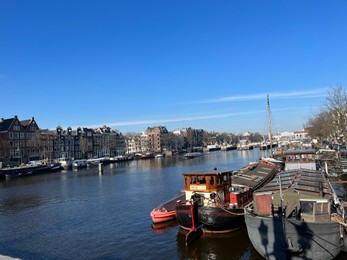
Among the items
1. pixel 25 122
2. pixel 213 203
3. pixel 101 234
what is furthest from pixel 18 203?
pixel 25 122

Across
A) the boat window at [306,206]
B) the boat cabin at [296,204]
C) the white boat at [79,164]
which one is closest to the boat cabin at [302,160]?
the boat cabin at [296,204]

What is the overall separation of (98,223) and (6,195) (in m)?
32.0

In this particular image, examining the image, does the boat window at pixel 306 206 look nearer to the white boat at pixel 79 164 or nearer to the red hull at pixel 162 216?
the red hull at pixel 162 216

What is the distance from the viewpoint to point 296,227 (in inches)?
706

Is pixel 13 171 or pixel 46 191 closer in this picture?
pixel 46 191

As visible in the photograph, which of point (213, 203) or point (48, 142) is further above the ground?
point (48, 142)

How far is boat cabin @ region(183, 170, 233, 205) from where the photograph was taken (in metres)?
27.1

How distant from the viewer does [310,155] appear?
143 feet

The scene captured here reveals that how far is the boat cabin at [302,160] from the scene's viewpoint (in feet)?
141

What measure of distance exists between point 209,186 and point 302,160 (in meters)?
22.0

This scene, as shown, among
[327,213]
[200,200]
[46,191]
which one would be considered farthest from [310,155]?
[46,191]

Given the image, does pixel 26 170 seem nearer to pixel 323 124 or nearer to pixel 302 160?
pixel 302 160

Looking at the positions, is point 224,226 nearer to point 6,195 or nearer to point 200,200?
point 200,200

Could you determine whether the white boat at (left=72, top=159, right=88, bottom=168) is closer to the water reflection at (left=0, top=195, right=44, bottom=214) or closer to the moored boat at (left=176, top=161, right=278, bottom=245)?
the water reflection at (left=0, top=195, right=44, bottom=214)
